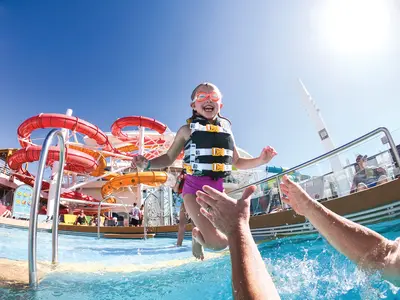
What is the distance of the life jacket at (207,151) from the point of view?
256 centimetres

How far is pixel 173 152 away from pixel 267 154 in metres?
1.03

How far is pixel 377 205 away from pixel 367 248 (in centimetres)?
273

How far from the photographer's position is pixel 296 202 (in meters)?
1.45

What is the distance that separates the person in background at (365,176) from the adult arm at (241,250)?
11.1ft

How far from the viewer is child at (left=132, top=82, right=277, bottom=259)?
2.54m

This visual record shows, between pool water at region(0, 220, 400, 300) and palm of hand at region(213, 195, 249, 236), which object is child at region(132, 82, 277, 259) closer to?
pool water at region(0, 220, 400, 300)

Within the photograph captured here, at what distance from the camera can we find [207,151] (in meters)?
2.59

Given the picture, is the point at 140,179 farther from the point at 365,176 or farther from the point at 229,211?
the point at 229,211

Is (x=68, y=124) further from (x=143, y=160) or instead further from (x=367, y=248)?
(x=367, y=248)

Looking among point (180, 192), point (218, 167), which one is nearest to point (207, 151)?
point (218, 167)

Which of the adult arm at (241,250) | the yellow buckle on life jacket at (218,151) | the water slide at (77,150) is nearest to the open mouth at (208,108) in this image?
the yellow buckle on life jacket at (218,151)

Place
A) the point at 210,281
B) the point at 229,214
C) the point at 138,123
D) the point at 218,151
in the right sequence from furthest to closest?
1. the point at 138,123
2. the point at 218,151
3. the point at 210,281
4. the point at 229,214

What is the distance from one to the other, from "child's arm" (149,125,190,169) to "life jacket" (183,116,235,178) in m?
0.09

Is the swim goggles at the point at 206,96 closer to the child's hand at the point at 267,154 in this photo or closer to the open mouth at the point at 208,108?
the open mouth at the point at 208,108
